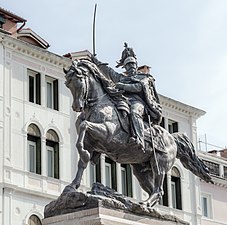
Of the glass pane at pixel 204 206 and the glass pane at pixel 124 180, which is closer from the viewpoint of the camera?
the glass pane at pixel 124 180

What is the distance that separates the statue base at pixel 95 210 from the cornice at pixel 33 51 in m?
20.9

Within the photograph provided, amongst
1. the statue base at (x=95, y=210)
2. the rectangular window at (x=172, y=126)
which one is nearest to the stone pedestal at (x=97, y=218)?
the statue base at (x=95, y=210)

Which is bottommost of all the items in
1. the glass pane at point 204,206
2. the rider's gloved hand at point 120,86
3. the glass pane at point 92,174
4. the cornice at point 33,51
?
the rider's gloved hand at point 120,86

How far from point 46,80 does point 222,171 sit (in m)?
11.3

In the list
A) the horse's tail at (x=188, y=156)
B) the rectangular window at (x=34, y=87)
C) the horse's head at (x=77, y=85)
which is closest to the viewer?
the horse's head at (x=77, y=85)

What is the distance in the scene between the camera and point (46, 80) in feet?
117

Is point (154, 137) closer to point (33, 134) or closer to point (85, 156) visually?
point (85, 156)

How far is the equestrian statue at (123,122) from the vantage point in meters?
13.4

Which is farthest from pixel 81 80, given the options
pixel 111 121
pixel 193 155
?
pixel 193 155

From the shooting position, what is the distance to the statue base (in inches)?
503

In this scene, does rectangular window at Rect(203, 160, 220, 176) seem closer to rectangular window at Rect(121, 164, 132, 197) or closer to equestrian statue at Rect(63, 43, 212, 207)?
rectangular window at Rect(121, 164, 132, 197)

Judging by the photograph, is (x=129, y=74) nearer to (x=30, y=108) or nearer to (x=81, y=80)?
(x=81, y=80)

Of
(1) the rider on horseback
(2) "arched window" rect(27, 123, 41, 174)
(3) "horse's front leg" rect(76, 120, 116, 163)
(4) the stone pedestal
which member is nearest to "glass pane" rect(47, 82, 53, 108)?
(2) "arched window" rect(27, 123, 41, 174)

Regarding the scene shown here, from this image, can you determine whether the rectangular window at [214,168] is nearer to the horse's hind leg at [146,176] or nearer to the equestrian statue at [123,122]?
the equestrian statue at [123,122]
